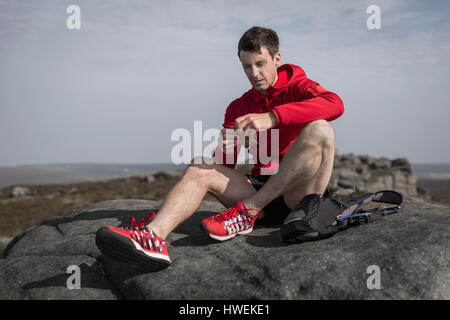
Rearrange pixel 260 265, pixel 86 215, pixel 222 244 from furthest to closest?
1. pixel 86 215
2. pixel 222 244
3. pixel 260 265

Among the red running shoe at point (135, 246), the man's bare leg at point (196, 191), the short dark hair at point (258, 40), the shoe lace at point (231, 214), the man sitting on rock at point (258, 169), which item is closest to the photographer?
the red running shoe at point (135, 246)

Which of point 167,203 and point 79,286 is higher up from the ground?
point 167,203

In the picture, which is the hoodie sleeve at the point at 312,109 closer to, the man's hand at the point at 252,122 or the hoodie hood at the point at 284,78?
the man's hand at the point at 252,122

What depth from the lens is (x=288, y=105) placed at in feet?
12.8

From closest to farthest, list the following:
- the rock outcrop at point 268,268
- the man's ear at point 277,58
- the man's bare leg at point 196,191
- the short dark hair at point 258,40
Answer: the rock outcrop at point 268,268
the man's bare leg at point 196,191
the short dark hair at point 258,40
the man's ear at point 277,58

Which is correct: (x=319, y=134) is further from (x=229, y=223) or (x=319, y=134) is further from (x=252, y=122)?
(x=229, y=223)

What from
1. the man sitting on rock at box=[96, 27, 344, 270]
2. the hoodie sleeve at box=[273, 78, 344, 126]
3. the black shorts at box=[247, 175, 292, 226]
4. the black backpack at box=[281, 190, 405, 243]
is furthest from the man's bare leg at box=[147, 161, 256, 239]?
the hoodie sleeve at box=[273, 78, 344, 126]

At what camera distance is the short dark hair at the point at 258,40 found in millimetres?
4328

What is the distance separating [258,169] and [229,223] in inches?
37.7

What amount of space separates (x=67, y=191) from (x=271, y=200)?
2340 centimetres

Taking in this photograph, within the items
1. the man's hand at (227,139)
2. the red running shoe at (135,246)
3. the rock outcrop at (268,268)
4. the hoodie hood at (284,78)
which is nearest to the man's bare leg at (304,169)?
the rock outcrop at (268,268)
